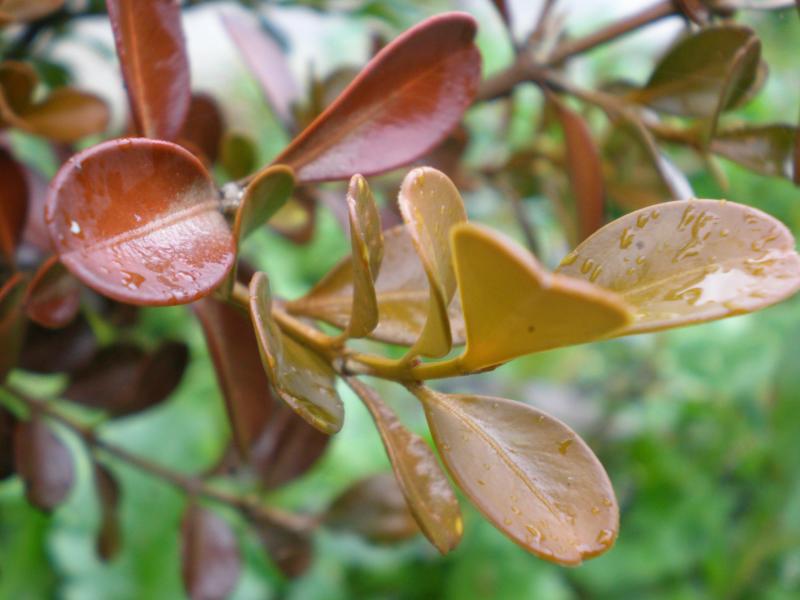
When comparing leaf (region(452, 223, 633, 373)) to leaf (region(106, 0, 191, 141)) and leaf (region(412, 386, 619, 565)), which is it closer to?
leaf (region(412, 386, 619, 565))

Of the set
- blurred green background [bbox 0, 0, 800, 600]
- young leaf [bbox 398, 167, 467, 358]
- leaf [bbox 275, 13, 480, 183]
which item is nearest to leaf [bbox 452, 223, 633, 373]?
young leaf [bbox 398, 167, 467, 358]

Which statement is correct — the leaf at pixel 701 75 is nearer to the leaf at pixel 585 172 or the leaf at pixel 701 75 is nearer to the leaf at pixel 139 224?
the leaf at pixel 585 172

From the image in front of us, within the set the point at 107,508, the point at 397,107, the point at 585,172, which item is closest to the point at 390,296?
the point at 397,107

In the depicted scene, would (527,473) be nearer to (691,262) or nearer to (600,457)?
(691,262)

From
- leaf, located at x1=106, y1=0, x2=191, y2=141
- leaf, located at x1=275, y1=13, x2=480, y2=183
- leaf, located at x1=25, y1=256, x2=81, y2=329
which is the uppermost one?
leaf, located at x1=106, y1=0, x2=191, y2=141

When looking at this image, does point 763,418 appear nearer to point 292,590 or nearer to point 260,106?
point 292,590

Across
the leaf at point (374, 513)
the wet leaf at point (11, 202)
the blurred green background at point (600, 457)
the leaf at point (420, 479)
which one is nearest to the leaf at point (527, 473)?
the leaf at point (420, 479)
